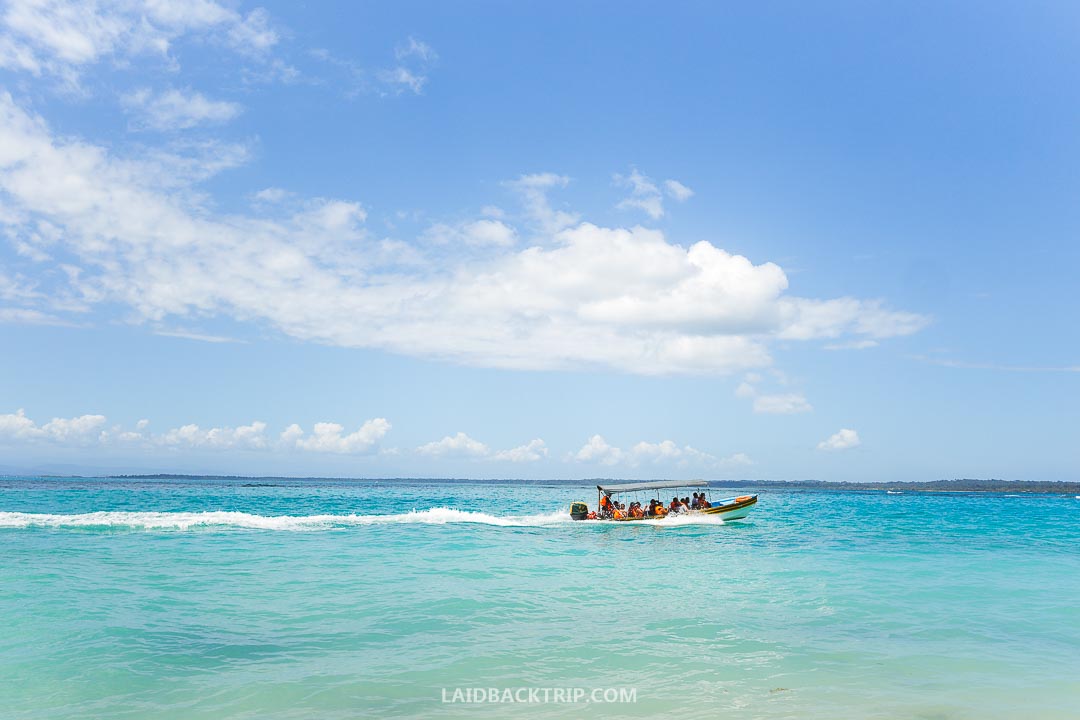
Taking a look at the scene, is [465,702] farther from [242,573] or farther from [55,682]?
[242,573]

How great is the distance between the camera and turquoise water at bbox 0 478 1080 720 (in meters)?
9.12

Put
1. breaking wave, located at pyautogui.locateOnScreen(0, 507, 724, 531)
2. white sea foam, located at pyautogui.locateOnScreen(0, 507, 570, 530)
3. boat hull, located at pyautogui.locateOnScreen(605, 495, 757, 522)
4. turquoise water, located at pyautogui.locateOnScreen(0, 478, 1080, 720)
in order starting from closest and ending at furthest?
turquoise water, located at pyautogui.locateOnScreen(0, 478, 1080, 720), breaking wave, located at pyautogui.locateOnScreen(0, 507, 724, 531), white sea foam, located at pyautogui.locateOnScreen(0, 507, 570, 530), boat hull, located at pyautogui.locateOnScreen(605, 495, 757, 522)

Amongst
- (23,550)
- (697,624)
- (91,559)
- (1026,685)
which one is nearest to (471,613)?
(697,624)

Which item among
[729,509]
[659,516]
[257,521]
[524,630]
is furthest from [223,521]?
[524,630]

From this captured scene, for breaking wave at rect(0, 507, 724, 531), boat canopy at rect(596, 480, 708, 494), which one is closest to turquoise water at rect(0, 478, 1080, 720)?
breaking wave at rect(0, 507, 724, 531)

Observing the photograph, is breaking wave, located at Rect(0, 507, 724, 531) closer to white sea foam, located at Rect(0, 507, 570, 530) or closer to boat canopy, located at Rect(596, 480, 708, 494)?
white sea foam, located at Rect(0, 507, 570, 530)

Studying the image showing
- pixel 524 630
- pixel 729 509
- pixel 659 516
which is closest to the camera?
pixel 524 630

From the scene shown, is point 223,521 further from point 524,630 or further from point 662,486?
point 524,630

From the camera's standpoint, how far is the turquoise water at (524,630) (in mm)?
9117

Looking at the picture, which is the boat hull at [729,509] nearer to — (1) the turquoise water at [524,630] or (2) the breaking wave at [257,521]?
(2) the breaking wave at [257,521]

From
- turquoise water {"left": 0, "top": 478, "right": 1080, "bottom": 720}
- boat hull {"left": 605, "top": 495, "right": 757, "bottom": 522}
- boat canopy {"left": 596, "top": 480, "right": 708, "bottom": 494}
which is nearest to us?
turquoise water {"left": 0, "top": 478, "right": 1080, "bottom": 720}

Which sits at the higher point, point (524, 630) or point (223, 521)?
point (524, 630)

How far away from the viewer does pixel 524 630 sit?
497 inches

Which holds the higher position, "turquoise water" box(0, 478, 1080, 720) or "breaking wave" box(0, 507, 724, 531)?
"turquoise water" box(0, 478, 1080, 720)
